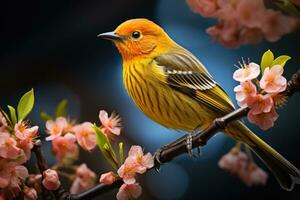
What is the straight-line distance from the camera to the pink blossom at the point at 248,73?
1.92 feet

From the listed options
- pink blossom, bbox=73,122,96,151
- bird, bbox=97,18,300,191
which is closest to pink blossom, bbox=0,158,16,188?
pink blossom, bbox=73,122,96,151

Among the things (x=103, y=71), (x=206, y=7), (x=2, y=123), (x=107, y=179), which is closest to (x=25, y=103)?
(x=2, y=123)

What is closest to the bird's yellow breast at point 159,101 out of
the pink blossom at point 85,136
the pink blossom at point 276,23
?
the pink blossom at point 85,136

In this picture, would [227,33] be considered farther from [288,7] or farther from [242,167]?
[242,167]

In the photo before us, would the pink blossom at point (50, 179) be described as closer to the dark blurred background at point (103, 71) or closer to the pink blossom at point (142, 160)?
the pink blossom at point (142, 160)

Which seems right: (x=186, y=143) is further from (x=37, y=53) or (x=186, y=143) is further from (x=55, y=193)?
(x=37, y=53)

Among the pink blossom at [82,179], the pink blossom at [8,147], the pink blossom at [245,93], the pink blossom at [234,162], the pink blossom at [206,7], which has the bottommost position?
the pink blossom at [82,179]

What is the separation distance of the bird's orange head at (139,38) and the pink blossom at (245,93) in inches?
8.4

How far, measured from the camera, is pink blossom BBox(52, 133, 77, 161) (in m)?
0.75

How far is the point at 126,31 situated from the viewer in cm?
76

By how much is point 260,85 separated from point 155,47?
0.27 m

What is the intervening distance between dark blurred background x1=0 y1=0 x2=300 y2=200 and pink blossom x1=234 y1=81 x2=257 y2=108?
444mm

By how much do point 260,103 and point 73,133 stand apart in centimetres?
28

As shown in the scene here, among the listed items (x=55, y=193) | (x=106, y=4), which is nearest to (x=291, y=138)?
(x=106, y=4)
